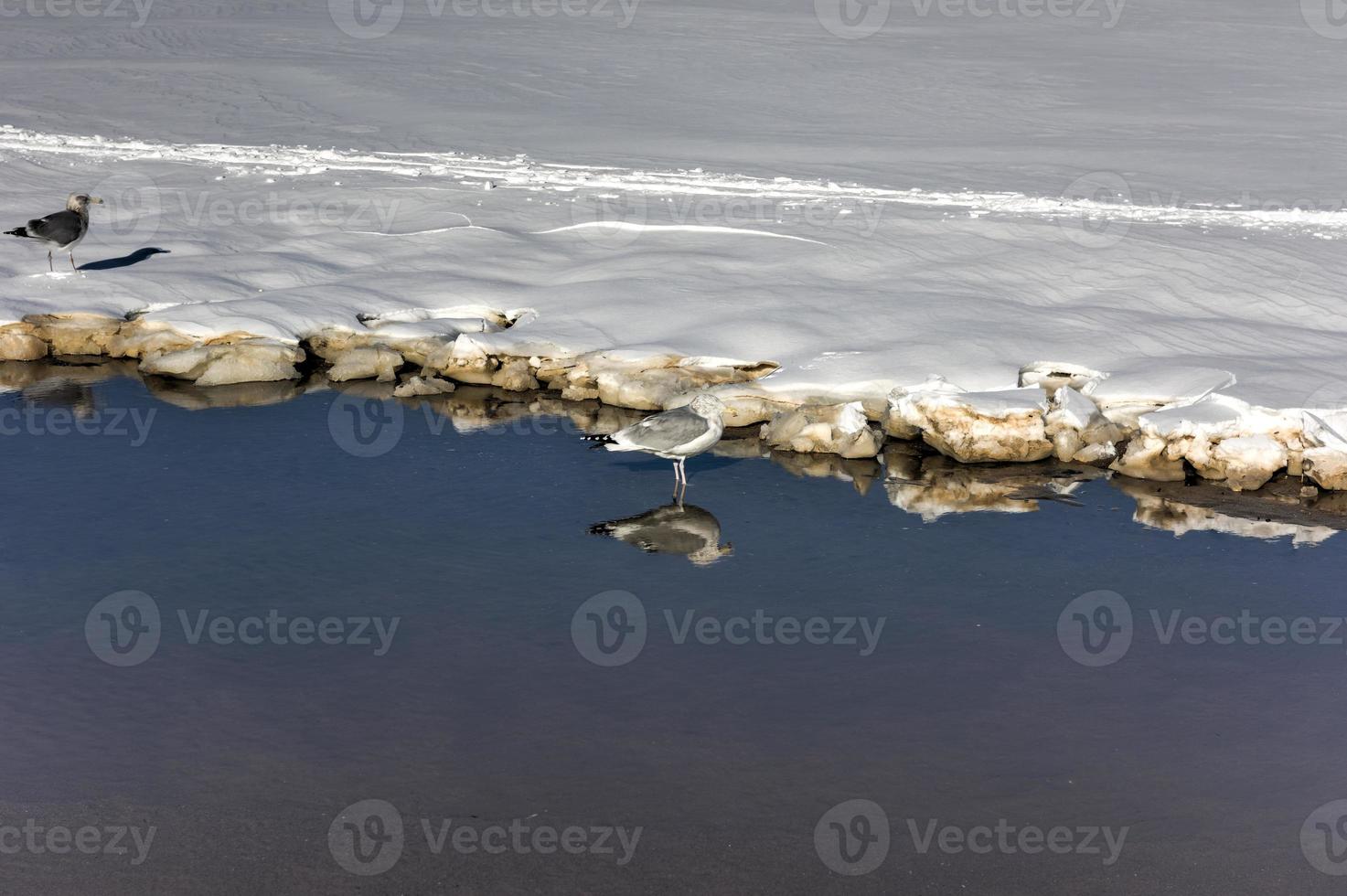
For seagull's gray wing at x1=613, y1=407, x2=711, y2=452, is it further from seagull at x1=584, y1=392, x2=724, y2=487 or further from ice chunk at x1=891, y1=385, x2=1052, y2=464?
ice chunk at x1=891, y1=385, x2=1052, y2=464

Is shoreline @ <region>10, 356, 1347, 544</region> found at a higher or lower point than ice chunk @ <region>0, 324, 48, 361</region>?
lower

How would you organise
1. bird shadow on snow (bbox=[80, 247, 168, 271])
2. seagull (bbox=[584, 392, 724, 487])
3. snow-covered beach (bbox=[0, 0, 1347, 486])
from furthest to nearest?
bird shadow on snow (bbox=[80, 247, 168, 271]) < snow-covered beach (bbox=[0, 0, 1347, 486]) < seagull (bbox=[584, 392, 724, 487])

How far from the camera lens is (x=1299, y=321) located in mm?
14023

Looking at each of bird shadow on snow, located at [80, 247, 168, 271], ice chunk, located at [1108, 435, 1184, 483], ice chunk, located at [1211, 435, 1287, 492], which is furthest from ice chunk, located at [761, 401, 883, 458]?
bird shadow on snow, located at [80, 247, 168, 271]

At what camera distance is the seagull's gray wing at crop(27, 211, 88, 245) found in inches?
575

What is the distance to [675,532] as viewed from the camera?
1006 cm

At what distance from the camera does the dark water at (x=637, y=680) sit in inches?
257

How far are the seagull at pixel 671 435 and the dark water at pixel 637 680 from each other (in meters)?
0.51

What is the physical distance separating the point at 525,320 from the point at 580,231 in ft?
11.4

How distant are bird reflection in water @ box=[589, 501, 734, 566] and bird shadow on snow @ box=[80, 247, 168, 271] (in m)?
8.35

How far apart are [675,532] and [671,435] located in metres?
0.79

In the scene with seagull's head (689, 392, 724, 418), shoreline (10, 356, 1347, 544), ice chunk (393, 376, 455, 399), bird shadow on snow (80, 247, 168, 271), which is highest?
bird shadow on snow (80, 247, 168, 271)

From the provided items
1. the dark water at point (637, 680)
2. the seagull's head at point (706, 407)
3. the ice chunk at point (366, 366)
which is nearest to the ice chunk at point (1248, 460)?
the dark water at point (637, 680)

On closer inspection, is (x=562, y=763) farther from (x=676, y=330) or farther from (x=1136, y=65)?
(x=1136, y=65)
